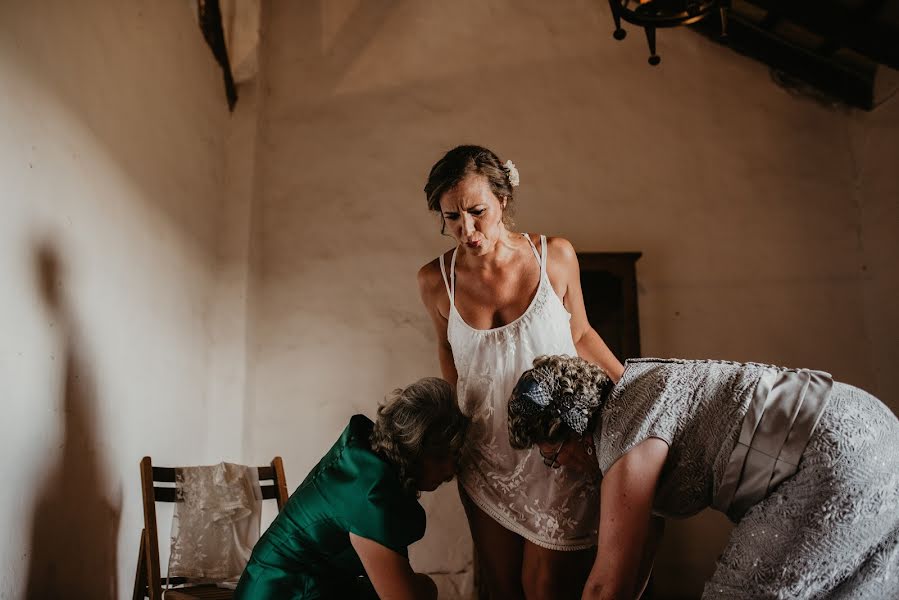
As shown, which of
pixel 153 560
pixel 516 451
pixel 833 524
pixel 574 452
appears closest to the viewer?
pixel 833 524

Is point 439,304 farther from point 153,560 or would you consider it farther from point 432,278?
point 153,560

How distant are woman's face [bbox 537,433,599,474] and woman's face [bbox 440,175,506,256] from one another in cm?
74

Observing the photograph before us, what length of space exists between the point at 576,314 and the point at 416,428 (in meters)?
0.78

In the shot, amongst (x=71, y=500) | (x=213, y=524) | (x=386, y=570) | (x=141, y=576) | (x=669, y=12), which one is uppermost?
(x=669, y=12)

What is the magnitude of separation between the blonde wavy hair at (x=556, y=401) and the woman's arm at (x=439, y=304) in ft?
2.36

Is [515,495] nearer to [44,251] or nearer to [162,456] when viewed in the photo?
[44,251]

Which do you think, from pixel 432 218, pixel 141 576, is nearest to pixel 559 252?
pixel 141 576

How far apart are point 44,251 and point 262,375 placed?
209cm

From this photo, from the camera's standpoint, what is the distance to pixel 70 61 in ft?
8.52

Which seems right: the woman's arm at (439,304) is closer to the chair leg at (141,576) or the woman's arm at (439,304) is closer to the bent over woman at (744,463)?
the bent over woman at (744,463)

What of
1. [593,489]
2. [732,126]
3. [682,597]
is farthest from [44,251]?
[732,126]

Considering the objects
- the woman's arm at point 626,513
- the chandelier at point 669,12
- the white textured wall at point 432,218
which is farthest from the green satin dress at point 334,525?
the chandelier at point 669,12

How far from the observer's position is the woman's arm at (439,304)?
2541 mm

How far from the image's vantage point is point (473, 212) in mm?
2348
